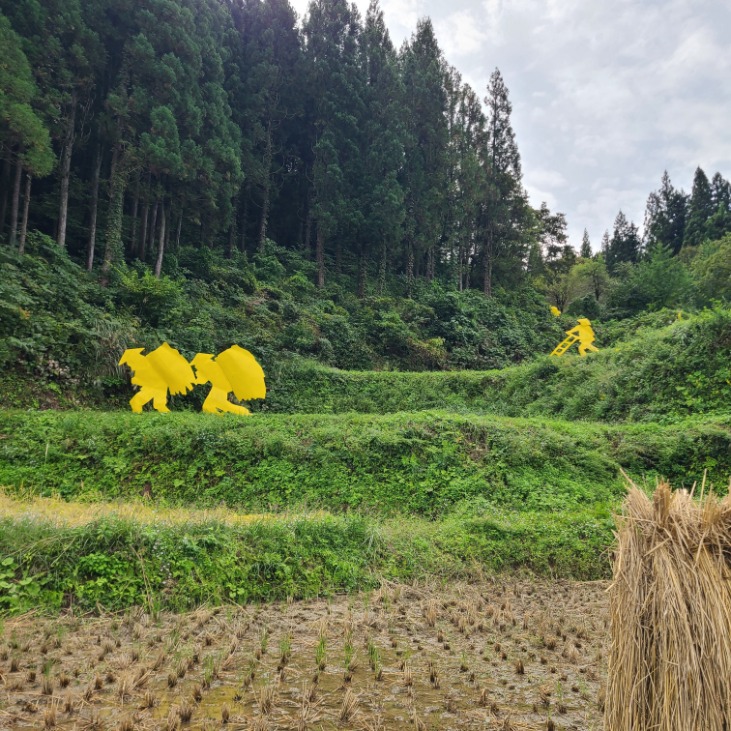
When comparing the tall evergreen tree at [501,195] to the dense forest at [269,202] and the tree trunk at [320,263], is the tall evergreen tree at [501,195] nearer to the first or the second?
the dense forest at [269,202]

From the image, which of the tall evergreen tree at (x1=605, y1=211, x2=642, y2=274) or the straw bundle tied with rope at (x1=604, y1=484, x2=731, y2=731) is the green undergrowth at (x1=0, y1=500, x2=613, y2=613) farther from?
the tall evergreen tree at (x1=605, y1=211, x2=642, y2=274)

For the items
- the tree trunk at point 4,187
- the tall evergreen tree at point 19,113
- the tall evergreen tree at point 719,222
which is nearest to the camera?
the tall evergreen tree at point 19,113

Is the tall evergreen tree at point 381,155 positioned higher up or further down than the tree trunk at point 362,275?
higher up

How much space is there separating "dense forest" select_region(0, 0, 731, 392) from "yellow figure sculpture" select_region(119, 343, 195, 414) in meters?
1.68

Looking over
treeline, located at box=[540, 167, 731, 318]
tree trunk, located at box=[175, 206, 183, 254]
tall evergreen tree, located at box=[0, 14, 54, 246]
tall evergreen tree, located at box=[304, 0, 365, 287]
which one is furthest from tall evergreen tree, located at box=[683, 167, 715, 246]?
tall evergreen tree, located at box=[0, 14, 54, 246]

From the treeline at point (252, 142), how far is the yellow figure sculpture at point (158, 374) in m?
6.95

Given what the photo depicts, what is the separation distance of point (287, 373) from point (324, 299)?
293 inches

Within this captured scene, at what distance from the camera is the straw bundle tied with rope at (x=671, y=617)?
166cm

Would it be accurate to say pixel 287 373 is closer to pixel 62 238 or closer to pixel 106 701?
pixel 62 238

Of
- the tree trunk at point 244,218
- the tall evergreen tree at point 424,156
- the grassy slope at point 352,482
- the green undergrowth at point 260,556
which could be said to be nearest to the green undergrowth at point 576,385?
the grassy slope at point 352,482

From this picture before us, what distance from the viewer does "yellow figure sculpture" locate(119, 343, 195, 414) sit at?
32.4 ft

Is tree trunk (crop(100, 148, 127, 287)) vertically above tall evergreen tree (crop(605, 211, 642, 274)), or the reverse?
tall evergreen tree (crop(605, 211, 642, 274))

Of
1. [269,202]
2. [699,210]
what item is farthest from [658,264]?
[269,202]

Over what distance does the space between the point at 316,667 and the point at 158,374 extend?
8257mm
